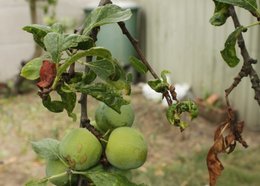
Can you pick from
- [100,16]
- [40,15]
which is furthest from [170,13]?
[100,16]

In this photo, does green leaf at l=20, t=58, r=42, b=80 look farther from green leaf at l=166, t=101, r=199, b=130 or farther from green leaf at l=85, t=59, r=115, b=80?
green leaf at l=166, t=101, r=199, b=130

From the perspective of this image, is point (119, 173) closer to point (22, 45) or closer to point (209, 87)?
point (209, 87)

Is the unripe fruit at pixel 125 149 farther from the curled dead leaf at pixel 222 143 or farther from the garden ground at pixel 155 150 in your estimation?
the garden ground at pixel 155 150

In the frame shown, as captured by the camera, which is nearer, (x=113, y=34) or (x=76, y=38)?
(x=76, y=38)

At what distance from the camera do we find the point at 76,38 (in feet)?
2.39

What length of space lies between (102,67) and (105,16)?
0.08 m

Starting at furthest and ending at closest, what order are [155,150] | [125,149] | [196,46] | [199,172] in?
1. [196,46]
2. [155,150]
3. [199,172]
4. [125,149]

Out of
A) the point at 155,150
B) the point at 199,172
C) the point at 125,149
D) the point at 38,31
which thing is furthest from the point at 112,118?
the point at 155,150

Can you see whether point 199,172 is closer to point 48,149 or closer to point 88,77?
point 48,149

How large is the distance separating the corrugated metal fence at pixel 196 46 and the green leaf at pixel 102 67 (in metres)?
3.29

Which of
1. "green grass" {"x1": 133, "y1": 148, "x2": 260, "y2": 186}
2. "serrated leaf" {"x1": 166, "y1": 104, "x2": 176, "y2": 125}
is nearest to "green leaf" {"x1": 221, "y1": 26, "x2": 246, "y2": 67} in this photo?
"serrated leaf" {"x1": 166, "y1": 104, "x2": 176, "y2": 125}

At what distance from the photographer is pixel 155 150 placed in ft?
12.6

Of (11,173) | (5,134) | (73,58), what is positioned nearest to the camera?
(73,58)

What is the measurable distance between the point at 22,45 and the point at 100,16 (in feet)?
16.6
